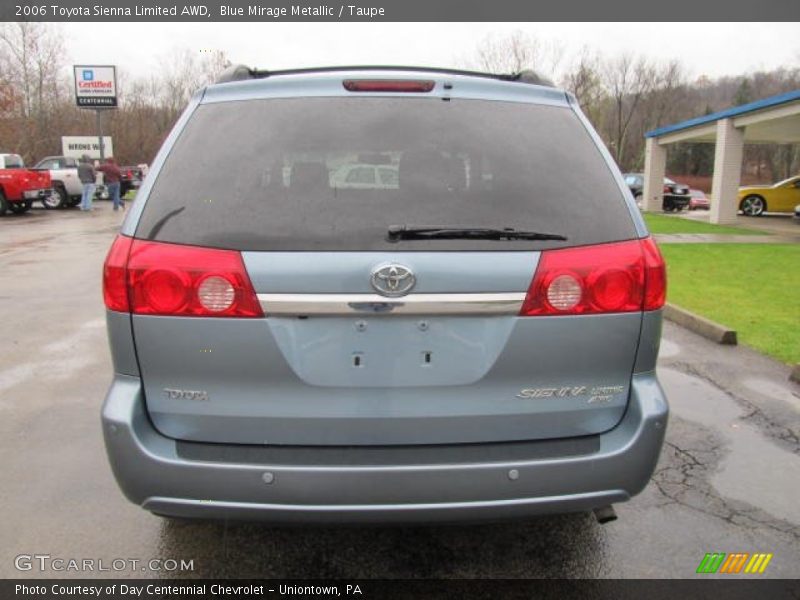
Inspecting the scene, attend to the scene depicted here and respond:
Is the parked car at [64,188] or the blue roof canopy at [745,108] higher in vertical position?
the blue roof canopy at [745,108]

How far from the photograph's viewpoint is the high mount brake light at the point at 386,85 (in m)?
2.31

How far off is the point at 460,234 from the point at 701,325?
5.30 meters

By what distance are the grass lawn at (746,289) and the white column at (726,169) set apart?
6.75m

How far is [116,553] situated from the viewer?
2.72 m

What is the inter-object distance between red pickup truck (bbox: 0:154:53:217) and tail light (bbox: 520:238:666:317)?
2375 centimetres

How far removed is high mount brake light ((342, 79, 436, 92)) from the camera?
2.31m

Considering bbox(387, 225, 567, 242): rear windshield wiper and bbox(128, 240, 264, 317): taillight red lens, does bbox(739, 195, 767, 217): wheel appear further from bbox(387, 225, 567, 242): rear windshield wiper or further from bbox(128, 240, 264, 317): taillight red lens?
bbox(128, 240, 264, 317): taillight red lens

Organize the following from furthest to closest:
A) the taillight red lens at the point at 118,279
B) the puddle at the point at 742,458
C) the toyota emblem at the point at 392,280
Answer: the puddle at the point at 742,458
the taillight red lens at the point at 118,279
the toyota emblem at the point at 392,280

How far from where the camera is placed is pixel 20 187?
21.6 m

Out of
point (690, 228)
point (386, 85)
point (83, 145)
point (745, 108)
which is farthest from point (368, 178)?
point (83, 145)

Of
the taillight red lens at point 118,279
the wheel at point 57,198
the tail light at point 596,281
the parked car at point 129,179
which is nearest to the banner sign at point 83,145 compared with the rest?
the parked car at point 129,179

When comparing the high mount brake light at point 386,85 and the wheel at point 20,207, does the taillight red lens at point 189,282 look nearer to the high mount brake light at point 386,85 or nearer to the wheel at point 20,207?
the high mount brake light at point 386,85

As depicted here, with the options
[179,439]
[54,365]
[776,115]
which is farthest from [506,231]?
[776,115]

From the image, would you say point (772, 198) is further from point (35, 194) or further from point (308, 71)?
point (35, 194)
